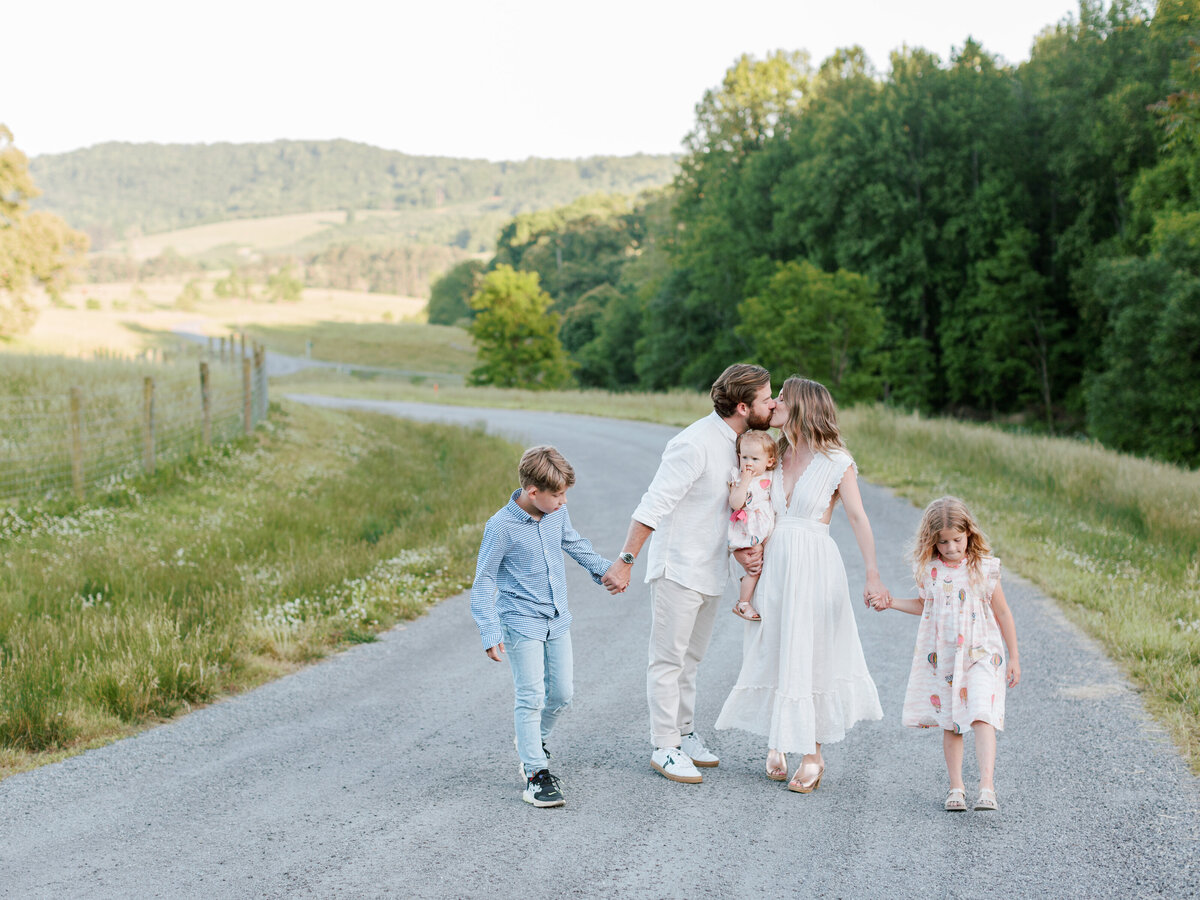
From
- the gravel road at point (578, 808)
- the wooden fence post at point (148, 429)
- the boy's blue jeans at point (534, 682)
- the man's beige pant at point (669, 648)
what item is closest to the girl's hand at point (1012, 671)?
the gravel road at point (578, 808)

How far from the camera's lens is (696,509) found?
4.91 meters

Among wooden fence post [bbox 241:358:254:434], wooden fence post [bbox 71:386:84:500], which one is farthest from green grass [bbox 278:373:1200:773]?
wooden fence post [bbox 241:358:254:434]

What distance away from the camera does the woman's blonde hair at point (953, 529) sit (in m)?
4.66

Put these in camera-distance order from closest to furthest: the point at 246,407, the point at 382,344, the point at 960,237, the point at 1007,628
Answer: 1. the point at 1007,628
2. the point at 246,407
3. the point at 960,237
4. the point at 382,344

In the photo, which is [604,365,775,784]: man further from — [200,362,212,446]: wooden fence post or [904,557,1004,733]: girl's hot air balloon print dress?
[200,362,212,446]: wooden fence post

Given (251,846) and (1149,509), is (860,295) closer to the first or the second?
(1149,509)

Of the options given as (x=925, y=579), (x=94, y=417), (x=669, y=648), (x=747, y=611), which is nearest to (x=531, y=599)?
(x=669, y=648)

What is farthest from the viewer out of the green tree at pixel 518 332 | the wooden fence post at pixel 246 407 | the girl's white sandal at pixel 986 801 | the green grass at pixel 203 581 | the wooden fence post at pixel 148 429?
the green tree at pixel 518 332

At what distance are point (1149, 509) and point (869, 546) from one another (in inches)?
373

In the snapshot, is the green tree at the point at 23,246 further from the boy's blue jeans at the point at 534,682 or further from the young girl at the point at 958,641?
the young girl at the point at 958,641

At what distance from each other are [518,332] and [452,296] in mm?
65283

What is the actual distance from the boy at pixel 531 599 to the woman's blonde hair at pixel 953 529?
64.9 inches

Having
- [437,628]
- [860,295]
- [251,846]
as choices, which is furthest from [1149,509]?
[860,295]

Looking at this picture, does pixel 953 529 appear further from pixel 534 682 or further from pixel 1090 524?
pixel 1090 524
